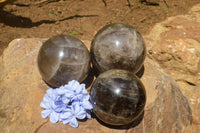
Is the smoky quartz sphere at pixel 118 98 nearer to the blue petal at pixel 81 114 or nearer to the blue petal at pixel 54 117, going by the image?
the blue petal at pixel 81 114

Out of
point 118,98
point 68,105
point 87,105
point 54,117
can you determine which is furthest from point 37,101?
point 118,98

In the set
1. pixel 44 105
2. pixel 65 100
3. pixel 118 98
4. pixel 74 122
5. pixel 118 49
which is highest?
pixel 118 49

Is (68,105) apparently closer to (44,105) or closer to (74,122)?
(74,122)

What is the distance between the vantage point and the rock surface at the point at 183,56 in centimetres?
429

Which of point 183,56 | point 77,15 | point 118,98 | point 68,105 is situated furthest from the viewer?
point 77,15

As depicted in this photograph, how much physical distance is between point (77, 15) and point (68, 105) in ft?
11.1

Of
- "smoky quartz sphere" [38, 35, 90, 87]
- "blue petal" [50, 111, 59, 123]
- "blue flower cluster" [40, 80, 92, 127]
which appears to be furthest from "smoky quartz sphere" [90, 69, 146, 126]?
"blue petal" [50, 111, 59, 123]

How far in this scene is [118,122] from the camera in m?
2.60

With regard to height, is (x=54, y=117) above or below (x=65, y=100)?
below

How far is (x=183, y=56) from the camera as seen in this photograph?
430 cm

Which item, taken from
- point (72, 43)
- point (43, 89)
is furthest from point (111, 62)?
point (43, 89)

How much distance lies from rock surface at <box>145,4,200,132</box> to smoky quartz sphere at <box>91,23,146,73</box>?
1.60 meters

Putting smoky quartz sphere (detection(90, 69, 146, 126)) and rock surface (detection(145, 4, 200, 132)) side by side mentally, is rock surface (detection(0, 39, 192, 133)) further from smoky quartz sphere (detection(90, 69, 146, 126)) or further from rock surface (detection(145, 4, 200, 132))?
rock surface (detection(145, 4, 200, 132))

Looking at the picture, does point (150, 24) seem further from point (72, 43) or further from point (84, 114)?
point (84, 114)
